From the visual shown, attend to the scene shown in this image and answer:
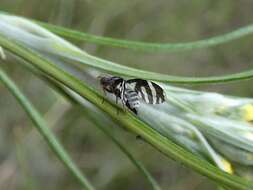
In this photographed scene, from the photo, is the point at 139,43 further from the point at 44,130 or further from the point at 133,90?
the point at 44,130

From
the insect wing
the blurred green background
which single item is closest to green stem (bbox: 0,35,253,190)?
the insect wing

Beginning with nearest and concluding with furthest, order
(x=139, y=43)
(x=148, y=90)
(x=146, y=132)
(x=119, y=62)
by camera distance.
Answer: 1. (x=146, y=132)
2. (x=148, y=90)
3. (x=139, y=43)
4. (x=119, y=62)

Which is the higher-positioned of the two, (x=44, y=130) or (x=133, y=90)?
(x=133, y=90)

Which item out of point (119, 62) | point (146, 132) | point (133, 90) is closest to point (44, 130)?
point (133, 90)

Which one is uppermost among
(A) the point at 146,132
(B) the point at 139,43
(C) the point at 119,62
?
(B) the point at 139,43

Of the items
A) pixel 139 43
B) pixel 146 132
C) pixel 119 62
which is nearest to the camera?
pixel 146 132

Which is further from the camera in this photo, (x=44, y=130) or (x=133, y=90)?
(x=44, y=130)

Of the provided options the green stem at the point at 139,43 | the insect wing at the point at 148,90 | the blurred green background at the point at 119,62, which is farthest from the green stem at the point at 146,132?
the blurred green background at the point at 119,62
